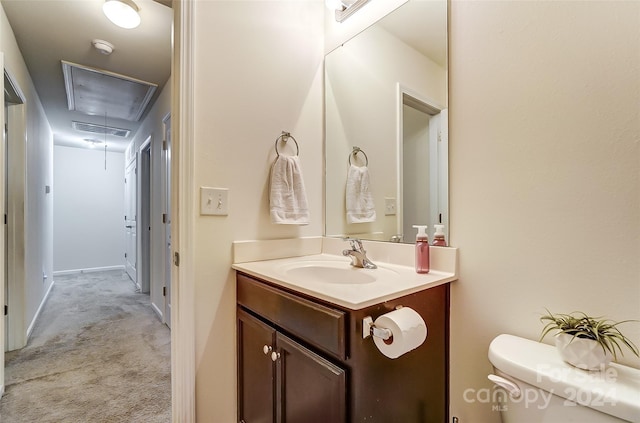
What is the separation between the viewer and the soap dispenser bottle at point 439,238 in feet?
3.76

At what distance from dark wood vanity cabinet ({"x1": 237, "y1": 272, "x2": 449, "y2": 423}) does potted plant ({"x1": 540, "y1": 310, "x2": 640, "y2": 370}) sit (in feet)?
1.24

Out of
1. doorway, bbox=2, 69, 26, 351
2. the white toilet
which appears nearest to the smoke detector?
doorway, bbox=2, 69, 26, 351

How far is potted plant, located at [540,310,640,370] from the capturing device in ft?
2.32

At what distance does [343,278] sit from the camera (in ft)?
4.23

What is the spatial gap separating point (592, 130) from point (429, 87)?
0.59 m

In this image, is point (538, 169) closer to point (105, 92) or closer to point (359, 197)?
point (359, 197)

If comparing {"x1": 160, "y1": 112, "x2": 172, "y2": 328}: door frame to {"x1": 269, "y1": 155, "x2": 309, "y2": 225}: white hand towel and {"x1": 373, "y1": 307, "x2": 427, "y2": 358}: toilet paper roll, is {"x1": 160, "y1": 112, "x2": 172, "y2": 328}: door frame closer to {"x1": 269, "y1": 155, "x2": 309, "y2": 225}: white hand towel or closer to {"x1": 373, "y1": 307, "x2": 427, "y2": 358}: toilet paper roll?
{"x1": 269, "y1": 155, "x2": 309, "y2": 225}: white hand towel

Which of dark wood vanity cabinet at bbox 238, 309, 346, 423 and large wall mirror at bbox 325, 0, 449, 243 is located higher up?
large wall mirror at bbox 325, 0, 449, 243

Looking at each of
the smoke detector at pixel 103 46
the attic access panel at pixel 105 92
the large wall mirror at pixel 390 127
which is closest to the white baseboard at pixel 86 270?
the attic access panel at pixel 105 92

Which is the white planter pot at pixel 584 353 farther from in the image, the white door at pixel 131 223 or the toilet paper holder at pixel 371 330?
the white door at pixel 131 223

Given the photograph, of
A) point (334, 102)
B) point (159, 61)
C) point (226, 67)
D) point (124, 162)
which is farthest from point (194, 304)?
point (124, 162)

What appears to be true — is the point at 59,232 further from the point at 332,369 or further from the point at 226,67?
the point at 332,369

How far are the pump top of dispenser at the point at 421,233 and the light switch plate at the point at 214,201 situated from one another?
0.84 m

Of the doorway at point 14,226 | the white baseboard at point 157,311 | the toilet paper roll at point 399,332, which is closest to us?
the toilet paper roll at point 399,332
